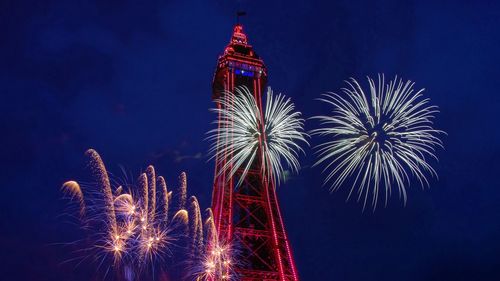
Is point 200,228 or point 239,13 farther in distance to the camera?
point 239,13

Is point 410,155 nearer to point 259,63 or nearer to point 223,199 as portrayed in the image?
point 223,199

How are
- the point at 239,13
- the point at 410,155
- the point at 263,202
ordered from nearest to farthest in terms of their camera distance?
the point at 410,155 < the point at 263,202 < the point at 239,13

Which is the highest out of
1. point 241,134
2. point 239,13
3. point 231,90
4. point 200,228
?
point 239,13

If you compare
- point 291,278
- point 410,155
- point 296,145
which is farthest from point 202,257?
point 291,278

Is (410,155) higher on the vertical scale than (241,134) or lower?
lower

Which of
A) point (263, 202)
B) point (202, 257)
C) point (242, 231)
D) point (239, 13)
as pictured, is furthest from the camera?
point (239, 13)

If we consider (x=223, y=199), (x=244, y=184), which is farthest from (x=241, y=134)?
(x=244, y=184)
